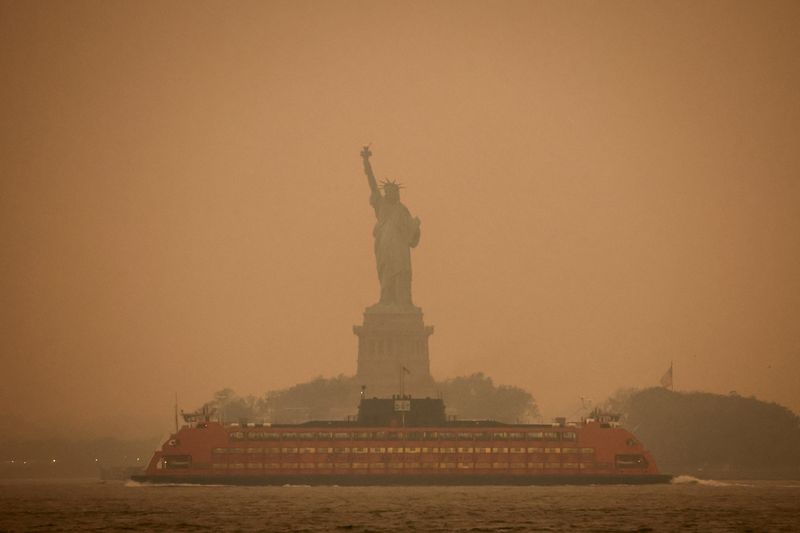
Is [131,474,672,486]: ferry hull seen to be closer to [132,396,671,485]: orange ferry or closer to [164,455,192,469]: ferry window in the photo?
[132,396,671,485]: orange ferry

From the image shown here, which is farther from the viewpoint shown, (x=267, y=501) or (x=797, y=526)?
(x=267, y=501)

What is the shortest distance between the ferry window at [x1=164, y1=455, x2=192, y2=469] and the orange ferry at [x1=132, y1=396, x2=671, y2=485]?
88 mm

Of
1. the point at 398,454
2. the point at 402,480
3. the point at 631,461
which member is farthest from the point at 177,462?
the point at 631,461

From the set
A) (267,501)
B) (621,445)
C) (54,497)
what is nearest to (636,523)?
(267,501)

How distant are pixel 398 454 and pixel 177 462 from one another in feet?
65.0

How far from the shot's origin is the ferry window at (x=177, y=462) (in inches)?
6757

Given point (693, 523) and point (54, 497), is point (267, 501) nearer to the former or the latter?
point (54, 497)

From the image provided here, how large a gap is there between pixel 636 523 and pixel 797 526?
10245 millimetres

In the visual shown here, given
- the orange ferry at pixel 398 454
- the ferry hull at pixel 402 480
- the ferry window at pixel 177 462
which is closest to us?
the ferry hull at pixel 402 480

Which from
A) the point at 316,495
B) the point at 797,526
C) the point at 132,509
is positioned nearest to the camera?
the point at 797,526

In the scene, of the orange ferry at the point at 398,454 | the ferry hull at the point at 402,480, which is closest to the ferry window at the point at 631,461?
the orange ferry at the point at 398,454

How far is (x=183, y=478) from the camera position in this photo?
170m

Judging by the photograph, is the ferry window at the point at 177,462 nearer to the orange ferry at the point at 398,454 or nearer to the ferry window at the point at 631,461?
the orange ferry at the point at 398,454

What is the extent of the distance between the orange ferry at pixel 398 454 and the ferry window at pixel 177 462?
0.09 metres
